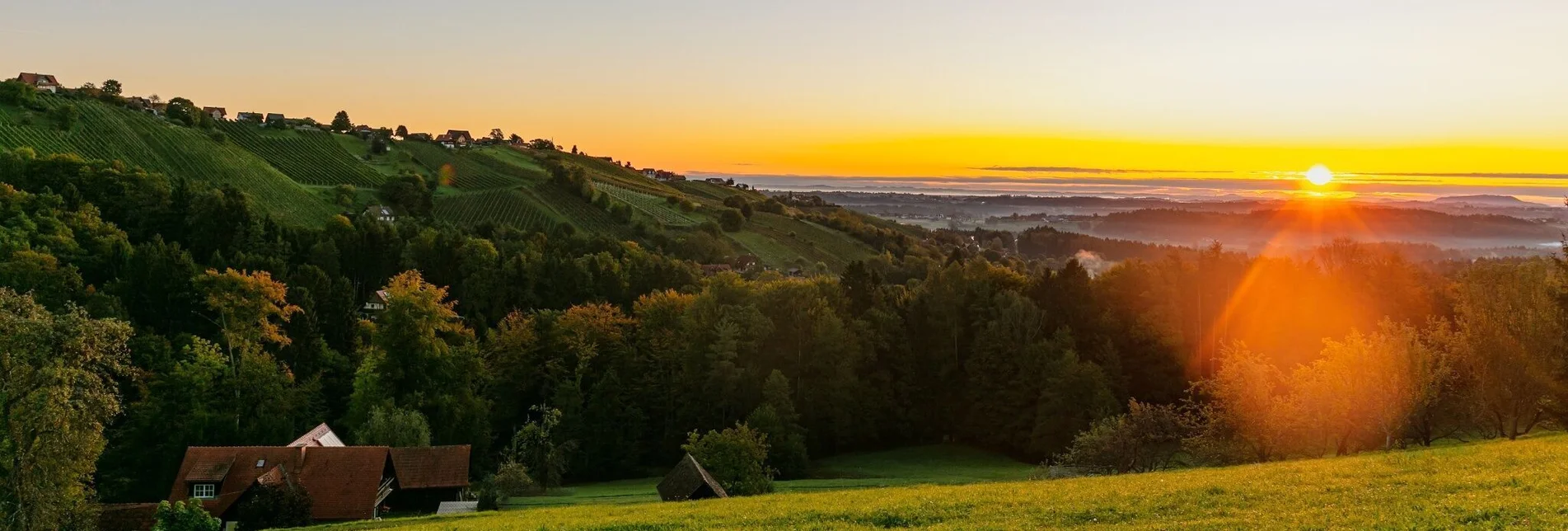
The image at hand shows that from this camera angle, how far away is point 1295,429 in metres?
33.6

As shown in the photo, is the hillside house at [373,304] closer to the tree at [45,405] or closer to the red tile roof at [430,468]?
the red tile roof at [430,468]

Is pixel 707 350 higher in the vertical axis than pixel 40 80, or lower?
lower

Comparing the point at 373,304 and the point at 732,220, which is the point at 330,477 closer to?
the point at 373,304

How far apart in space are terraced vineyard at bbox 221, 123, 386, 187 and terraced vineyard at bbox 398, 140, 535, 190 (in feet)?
54.2

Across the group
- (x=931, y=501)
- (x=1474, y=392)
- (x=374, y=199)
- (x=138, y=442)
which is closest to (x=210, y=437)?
(x=138, y=442)

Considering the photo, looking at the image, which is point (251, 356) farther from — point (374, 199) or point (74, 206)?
point (374, 199)

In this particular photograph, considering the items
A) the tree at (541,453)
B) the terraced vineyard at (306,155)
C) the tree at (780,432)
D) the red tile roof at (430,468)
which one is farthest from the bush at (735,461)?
the terraced vineyard at (306,155)

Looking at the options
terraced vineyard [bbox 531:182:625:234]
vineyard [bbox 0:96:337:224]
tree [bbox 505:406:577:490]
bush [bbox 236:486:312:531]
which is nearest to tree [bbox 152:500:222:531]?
bush [bbox 236:486:312:531]

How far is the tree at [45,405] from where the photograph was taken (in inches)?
1139

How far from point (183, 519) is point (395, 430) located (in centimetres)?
1410

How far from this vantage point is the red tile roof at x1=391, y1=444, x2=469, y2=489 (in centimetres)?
4484

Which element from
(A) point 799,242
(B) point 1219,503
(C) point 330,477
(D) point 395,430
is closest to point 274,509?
(C) point 330,477

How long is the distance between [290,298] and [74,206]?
94.9 ft

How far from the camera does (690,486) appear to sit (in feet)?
117
